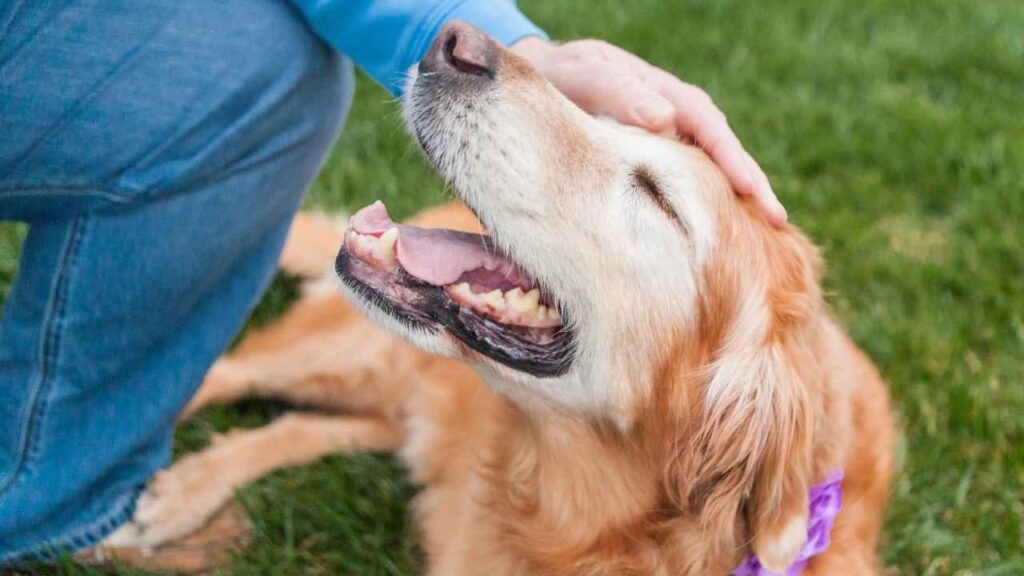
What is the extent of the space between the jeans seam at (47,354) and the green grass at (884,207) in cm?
32

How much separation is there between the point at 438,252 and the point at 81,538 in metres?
1.15

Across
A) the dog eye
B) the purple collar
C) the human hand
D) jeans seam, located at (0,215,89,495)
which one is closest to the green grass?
jeans seam, located at (0,215,89,495)

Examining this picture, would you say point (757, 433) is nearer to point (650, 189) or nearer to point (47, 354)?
point (650, 189)

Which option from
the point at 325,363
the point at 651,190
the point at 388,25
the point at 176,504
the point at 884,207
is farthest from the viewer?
the point at 884,207

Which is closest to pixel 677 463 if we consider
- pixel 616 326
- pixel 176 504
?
pixel 616 326

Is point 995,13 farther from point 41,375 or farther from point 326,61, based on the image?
point 41,375

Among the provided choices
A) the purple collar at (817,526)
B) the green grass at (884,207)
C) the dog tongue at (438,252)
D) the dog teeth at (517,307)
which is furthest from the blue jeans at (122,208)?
the purple collar at (817,526)

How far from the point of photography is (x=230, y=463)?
277cm

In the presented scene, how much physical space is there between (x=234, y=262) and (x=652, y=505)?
4.01ft

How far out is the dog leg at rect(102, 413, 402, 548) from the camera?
102 inches

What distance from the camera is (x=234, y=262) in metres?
2.54

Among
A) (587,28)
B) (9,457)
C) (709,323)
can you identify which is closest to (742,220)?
(709,323)

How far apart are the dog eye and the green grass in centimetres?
69

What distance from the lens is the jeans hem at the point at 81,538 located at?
7.60ft
